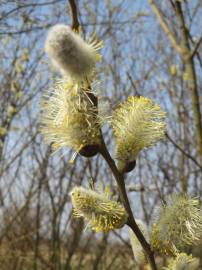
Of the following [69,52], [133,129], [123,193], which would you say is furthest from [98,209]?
[69,52]

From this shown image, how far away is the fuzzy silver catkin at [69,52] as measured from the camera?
2.52 feet

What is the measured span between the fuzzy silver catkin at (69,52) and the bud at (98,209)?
0.75 ft

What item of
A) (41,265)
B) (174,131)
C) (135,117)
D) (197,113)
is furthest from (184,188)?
(135,117)

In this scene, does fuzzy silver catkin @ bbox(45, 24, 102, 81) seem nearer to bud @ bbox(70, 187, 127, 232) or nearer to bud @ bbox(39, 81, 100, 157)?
bud @ bbox(39, 81, 100, 157)

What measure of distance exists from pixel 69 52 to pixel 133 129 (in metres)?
0.21

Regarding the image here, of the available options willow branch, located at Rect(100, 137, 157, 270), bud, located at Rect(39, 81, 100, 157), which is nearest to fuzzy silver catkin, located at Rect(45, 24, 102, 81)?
bud, located at Rect(39, 81, 100, 157)

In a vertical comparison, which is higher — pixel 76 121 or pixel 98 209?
pixel 76 121

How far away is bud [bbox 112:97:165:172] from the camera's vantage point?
0.88 meters

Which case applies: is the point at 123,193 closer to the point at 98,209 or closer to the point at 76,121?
the point at 98,209

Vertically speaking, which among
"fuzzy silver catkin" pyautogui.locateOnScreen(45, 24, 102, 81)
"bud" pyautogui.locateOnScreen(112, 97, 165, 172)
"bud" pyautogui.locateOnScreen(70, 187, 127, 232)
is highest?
"fuzzy silver catkin" pyautogui.locateOnScreen(45, 24, 102, 81)

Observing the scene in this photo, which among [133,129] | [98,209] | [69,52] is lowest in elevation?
[98,209]

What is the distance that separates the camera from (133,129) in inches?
34.7

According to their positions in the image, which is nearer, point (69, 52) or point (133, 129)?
point (69, 52)

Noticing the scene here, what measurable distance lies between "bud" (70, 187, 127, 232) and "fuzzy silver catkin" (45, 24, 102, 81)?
0.75ft
